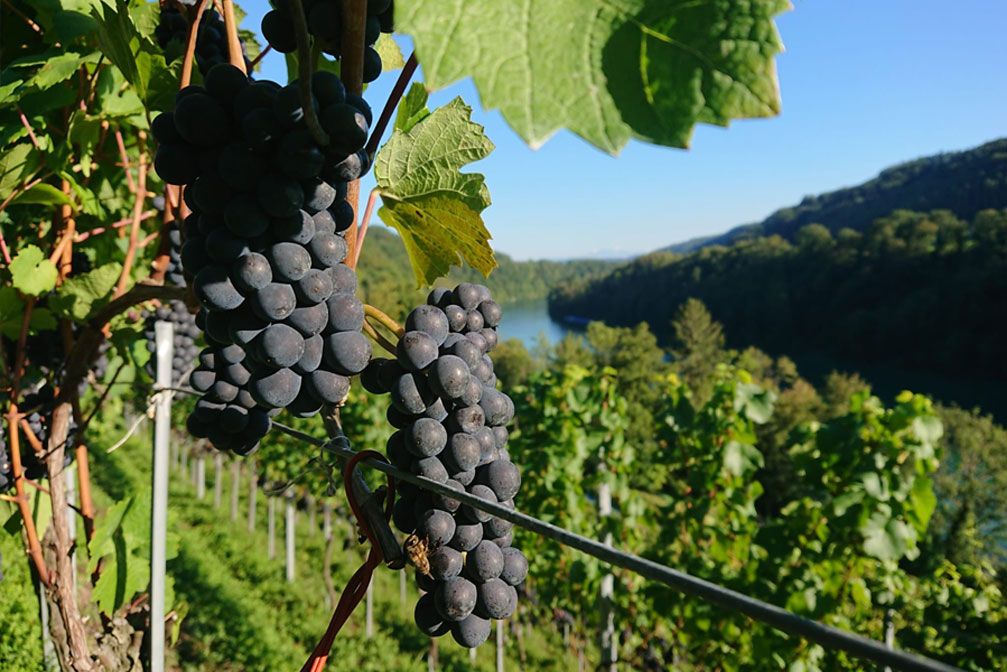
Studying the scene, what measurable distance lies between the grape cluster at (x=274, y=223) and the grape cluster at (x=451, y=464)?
8cm

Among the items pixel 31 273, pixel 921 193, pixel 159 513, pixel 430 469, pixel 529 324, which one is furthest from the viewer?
pixel 529 324

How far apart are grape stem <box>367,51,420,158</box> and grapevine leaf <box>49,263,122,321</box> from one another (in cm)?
112

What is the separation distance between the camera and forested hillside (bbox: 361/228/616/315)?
47.7 m

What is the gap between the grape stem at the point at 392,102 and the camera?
31.5 inches

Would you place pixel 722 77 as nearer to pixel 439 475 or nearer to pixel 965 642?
pixel 439 475

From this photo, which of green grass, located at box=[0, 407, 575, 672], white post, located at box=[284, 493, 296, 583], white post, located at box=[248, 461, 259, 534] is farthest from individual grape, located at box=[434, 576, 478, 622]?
white post, located at box=[248, 461, 259, 534]

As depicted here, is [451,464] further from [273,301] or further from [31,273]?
[31,273]

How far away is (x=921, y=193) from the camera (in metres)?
81.1

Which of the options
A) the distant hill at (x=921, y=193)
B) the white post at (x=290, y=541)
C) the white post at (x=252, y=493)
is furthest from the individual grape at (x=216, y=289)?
the distant hill at (x=921, y=193)

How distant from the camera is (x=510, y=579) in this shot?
944 millimetres

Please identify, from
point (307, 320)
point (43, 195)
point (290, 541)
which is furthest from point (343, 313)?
point (290, 541)

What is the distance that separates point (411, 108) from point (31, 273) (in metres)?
1.17

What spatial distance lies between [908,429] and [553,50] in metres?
4.24

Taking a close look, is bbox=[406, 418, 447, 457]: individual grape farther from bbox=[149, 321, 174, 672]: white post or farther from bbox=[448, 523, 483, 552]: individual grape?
bbox=[149, 321, 174, 672]: white post
